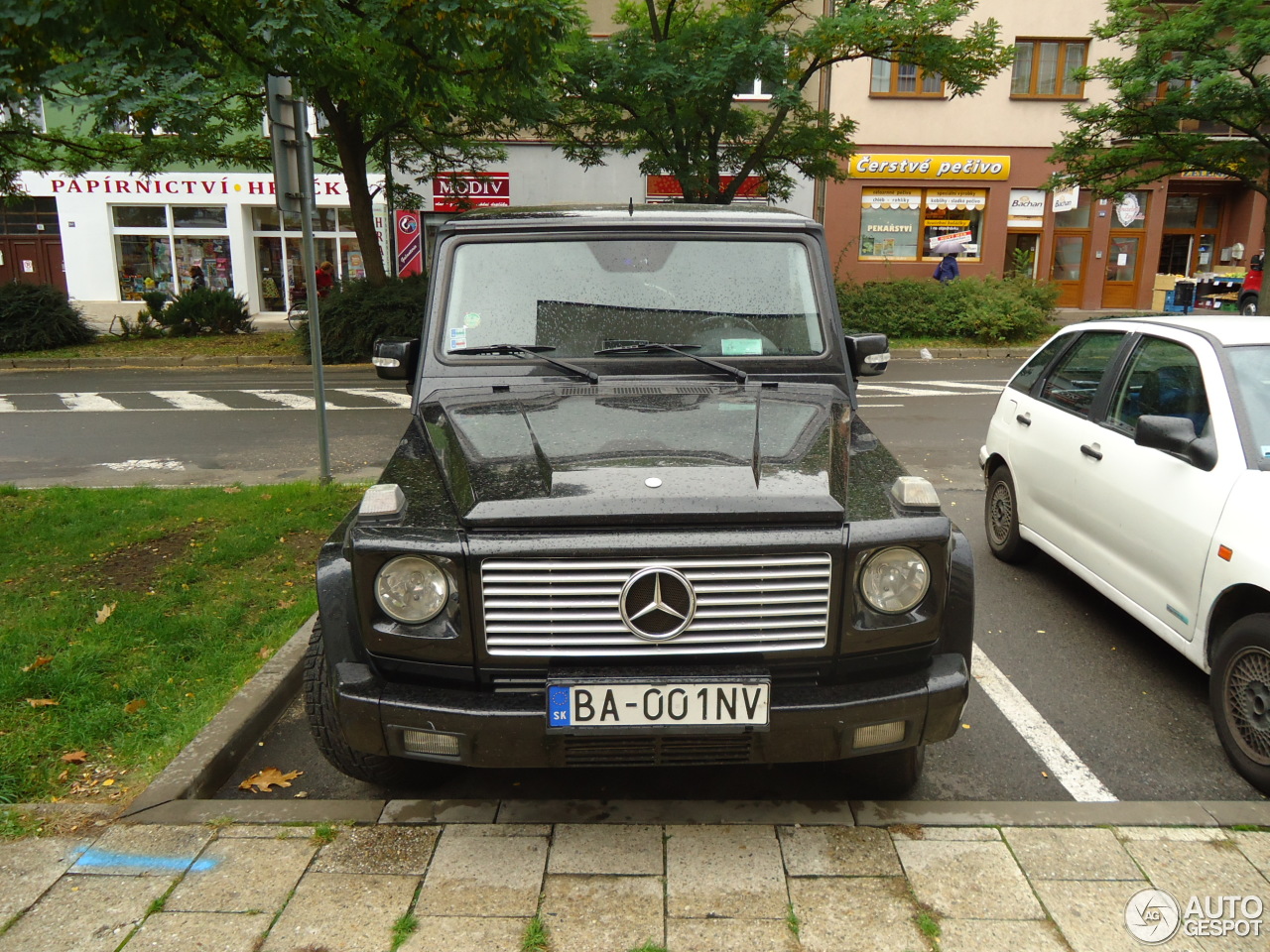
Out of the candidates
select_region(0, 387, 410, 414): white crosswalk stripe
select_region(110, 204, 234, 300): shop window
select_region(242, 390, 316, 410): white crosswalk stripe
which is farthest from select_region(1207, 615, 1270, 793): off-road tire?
select_region(110, 204, 234, 300): shop window

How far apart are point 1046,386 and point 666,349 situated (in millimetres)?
2700

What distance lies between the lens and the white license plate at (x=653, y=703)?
2.62 meters

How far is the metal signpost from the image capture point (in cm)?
707

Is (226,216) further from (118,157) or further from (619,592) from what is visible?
(619,592)

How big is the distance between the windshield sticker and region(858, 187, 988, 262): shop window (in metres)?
23.7

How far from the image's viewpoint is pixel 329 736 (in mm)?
3115

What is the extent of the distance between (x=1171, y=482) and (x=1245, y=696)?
0.95 metres

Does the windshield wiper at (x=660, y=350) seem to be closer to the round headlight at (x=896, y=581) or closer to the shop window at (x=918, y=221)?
the round headlight at (x=896, y=581)

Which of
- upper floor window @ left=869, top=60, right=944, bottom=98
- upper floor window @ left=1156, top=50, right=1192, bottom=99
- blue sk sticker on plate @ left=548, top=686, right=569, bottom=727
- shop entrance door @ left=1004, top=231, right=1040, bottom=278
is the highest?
upper floor window @ left=869, top=60, right=944, bottom=98

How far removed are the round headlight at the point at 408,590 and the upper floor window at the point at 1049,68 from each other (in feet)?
88.5

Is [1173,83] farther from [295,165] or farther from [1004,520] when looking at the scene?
[295,165]

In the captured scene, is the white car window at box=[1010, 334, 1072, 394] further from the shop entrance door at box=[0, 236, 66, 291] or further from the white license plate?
the shop entrance door at box=[0, 236, 66, 291]

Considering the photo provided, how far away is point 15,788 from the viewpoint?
3340mm

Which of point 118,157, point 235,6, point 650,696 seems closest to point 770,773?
point 650,696
